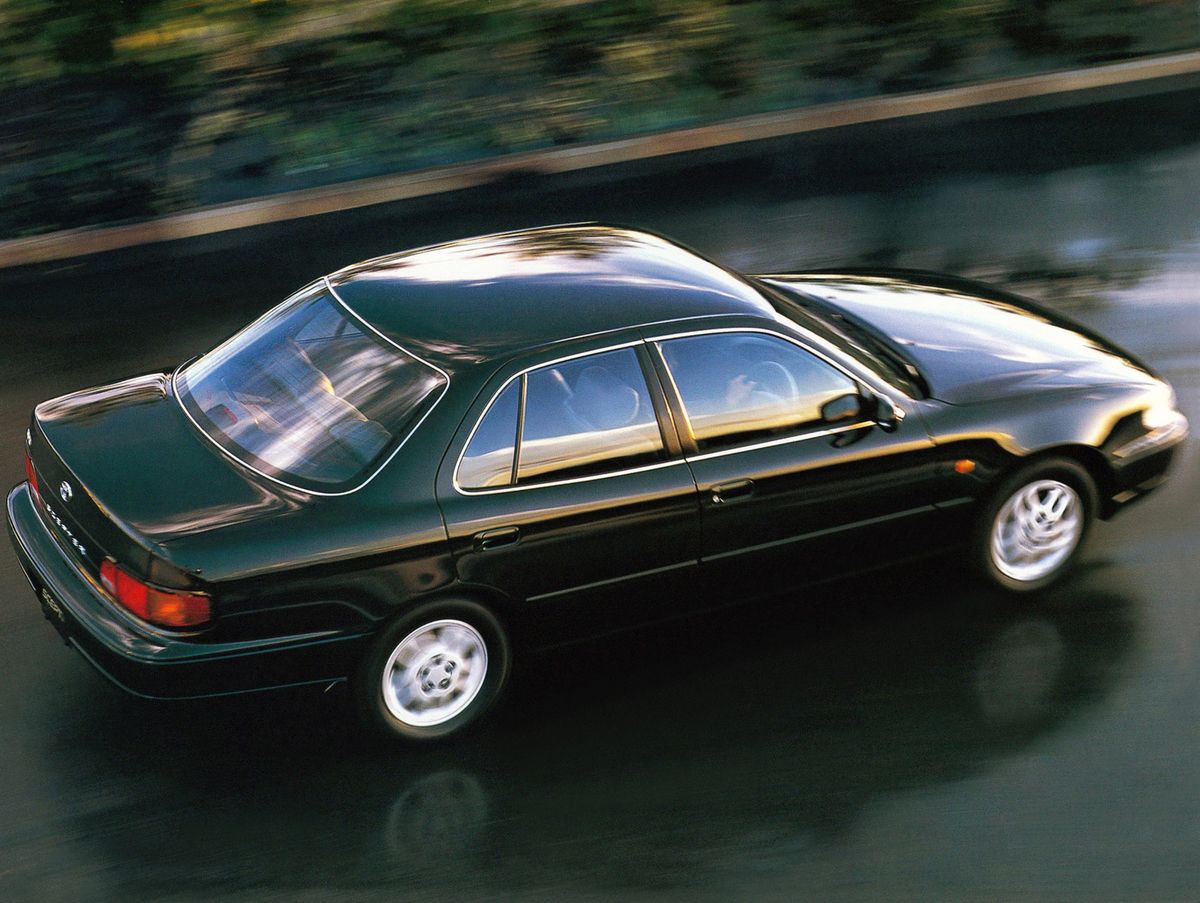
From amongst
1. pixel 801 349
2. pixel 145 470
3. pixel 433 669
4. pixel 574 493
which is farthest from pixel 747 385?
pixel 145 470

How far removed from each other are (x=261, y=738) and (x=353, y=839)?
70cm

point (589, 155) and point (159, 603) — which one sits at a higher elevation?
point (589, 155)

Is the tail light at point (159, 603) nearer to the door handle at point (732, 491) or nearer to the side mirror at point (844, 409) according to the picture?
the door handle at point (732, 491)

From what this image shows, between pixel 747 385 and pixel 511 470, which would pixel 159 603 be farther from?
pixel 747 385

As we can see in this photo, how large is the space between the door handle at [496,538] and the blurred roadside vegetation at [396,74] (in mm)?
7283

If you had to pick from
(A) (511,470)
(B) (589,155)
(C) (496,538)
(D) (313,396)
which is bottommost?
(C) (496,538)

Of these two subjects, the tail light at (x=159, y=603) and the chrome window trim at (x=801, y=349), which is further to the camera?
the chrome window trim at (x=801, y=349)

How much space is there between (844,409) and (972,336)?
1052 millimetres

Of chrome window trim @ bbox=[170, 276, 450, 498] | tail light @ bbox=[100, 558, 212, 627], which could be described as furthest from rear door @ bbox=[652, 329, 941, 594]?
tail light @ bbox=[100, 558, 212, 627]

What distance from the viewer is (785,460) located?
552 centimetres

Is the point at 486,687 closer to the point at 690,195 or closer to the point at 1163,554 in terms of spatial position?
the point at 1163,554

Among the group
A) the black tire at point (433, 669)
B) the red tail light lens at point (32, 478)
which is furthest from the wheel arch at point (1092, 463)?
the red tail light lens at point (32, 478)

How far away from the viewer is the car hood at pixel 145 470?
4.87m

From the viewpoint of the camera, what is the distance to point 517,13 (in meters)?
12.0
